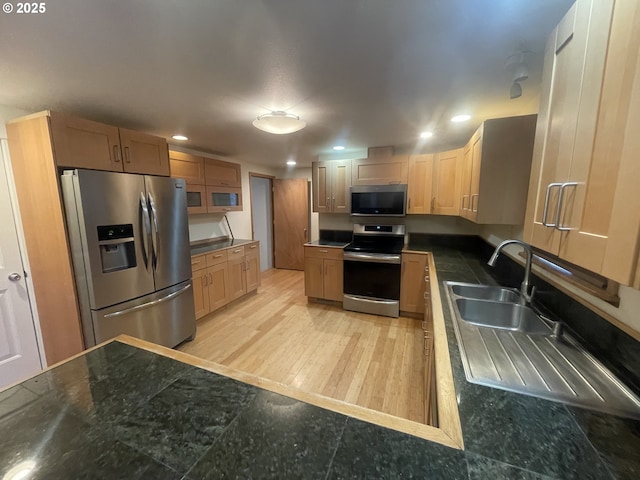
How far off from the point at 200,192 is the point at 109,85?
1.77 metres

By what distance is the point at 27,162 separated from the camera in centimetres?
182

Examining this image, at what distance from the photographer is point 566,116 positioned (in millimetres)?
753

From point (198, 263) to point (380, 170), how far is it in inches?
101

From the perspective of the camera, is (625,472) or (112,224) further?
(112,224)

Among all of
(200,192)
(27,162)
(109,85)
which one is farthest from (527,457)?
(200,192)

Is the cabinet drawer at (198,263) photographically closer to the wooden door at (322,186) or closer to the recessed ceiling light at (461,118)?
the wooden door at (322,186)

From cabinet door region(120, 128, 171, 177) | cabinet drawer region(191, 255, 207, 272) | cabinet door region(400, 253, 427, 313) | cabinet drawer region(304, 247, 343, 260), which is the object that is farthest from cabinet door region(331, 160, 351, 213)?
cabinet door region(120, 128, 171, 177)

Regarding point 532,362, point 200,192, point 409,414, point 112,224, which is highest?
point 200,192

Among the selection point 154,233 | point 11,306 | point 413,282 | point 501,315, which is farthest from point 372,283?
point 11,306

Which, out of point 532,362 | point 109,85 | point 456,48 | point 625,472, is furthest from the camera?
point 109,85

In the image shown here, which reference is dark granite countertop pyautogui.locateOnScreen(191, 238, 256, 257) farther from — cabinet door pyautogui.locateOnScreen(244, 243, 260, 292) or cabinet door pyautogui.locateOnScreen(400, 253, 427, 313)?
cabinet door pyautogui.locateOnScreen(400, 253, 427, 313)

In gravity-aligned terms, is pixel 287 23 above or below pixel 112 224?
above

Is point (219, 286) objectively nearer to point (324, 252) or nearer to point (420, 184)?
point (324, 252)

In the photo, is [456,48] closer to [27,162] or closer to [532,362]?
[532,362]
